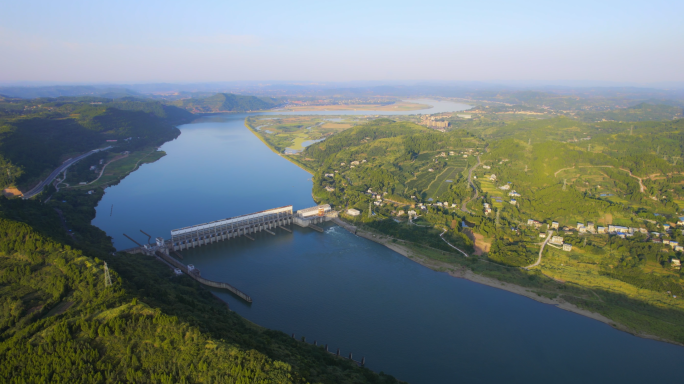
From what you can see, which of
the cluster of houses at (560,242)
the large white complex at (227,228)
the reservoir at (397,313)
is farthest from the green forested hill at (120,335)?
the cluster of houses at (560,242)

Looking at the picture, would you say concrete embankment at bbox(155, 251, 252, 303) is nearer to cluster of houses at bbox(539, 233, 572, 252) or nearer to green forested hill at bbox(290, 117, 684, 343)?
green forested hill at bbox(290, 117, 684, 343)

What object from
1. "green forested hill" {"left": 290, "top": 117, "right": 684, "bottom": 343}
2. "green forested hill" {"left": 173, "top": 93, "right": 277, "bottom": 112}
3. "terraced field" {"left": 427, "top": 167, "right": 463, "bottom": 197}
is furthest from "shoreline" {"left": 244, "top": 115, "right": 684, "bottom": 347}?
"green forested hill" {"left": 173, "top": 93, "right": 277, "bottom": 112}

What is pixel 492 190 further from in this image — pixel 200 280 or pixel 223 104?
pixel 223 104

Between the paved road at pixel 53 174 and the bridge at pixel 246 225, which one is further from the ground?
the paved road at pixel 53 174

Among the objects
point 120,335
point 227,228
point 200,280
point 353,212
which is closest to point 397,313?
point 200,280

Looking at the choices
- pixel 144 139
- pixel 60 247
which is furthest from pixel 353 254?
pixel 144 139

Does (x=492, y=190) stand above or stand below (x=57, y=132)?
below

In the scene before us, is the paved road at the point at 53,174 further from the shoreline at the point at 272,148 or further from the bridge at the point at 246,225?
the shoreline at the point at 272,148
